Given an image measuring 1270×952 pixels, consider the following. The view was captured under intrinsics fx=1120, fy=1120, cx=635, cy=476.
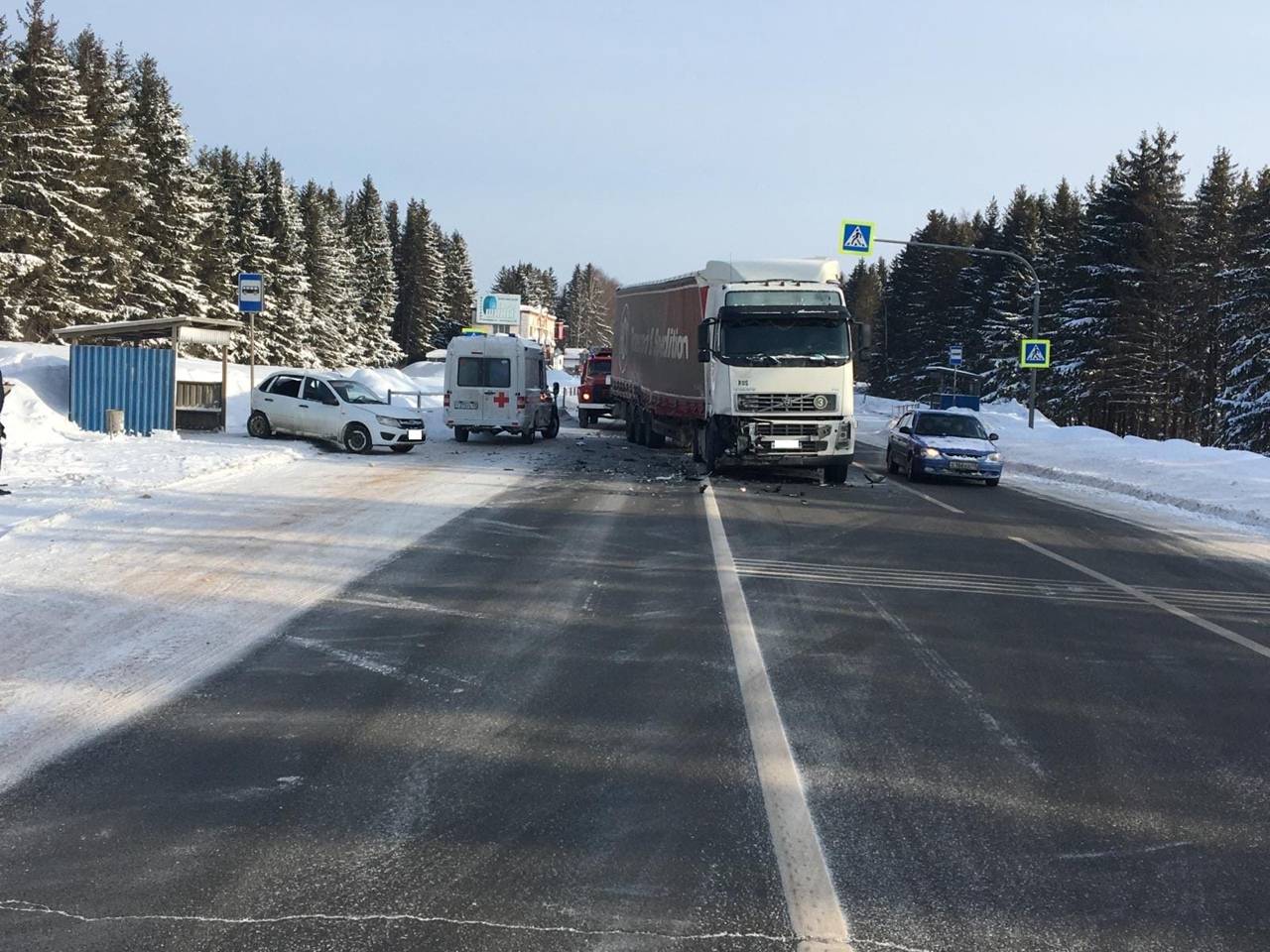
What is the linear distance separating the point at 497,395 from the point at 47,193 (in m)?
27.2

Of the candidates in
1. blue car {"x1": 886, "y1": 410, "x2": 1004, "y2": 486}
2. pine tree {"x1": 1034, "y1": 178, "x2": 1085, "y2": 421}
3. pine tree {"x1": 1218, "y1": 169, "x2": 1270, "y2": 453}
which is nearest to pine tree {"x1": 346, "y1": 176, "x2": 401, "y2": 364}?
pine tree {"x1": 1034, "y1": 178, "x2": 1085, "y2": 421}

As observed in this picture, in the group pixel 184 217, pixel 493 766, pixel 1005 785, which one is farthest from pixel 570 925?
pixel 184 217

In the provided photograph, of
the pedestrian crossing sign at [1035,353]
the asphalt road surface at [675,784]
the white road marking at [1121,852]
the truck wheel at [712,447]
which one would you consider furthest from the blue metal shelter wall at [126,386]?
the white road marking at [1121,852]

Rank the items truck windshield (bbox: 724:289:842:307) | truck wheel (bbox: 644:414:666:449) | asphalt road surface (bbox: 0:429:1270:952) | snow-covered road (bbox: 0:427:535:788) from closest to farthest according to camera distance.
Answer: asphalt road surface (bbox: 0:429:1270:952) < snow-covered road (bbox: 0:427:535:788) < truck windshield (bbox: 724:289:842:307) < truck wheel (bbox: 644:414:666:449)

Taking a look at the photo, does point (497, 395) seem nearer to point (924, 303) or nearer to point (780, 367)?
point (780, 367)

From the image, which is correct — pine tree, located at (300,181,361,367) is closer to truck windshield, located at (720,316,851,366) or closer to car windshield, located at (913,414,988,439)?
car windshield, located at (913,414,988,439)

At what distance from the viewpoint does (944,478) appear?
23.0 meters

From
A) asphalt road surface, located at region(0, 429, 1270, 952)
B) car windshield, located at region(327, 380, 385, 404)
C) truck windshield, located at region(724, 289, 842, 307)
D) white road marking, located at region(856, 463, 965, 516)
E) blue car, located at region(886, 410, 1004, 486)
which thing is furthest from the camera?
car windshield, located at region(327, 380, 385, 404)

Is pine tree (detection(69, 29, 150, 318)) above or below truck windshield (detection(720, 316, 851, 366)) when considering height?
above

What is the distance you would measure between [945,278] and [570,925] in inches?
3695

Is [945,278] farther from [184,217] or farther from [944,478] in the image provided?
[944,478]

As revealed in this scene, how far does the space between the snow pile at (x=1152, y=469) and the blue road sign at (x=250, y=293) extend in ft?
59.1

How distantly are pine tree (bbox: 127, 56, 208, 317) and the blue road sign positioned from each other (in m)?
30.6

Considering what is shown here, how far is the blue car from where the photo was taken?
21.8 meters
